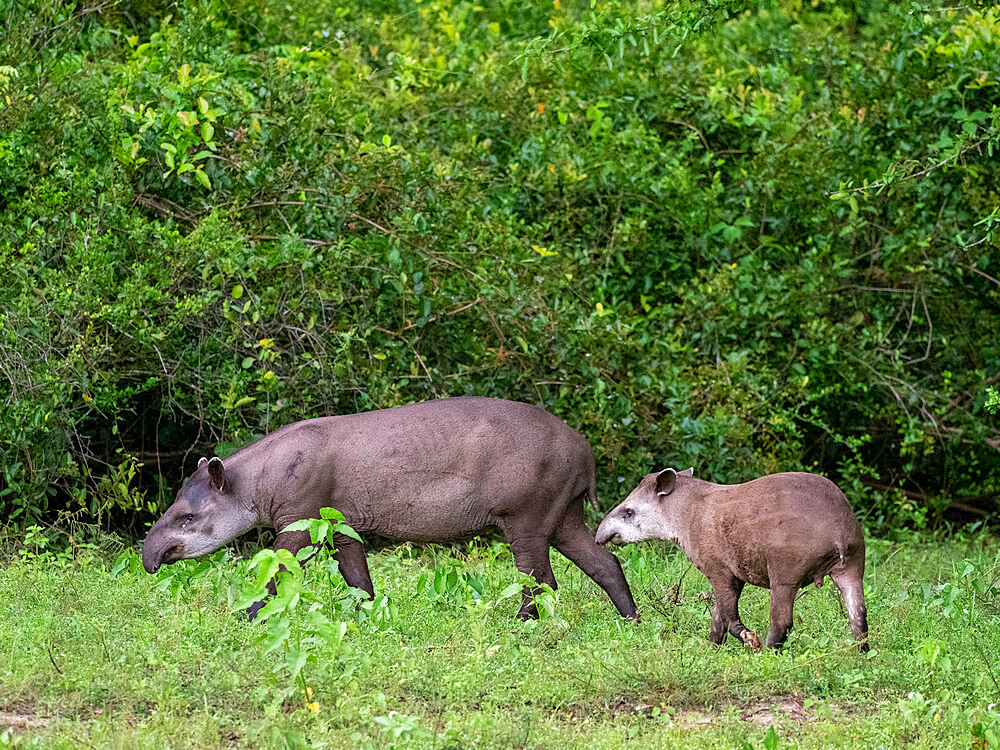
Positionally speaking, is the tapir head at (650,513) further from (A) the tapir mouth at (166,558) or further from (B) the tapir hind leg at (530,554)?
(A) the tapir mouth at (166,558)

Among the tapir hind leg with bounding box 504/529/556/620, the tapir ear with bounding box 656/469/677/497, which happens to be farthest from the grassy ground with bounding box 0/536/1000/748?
the tapir ear with bounding box 656/469/677/497

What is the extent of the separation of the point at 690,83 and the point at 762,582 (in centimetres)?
684

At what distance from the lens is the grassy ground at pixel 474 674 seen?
16.5 ft

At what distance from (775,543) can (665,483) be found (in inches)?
35.3

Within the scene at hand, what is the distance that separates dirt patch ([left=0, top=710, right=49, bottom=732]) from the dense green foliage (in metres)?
3.55

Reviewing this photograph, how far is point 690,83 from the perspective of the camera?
40.2 ft

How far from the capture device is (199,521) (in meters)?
7.36

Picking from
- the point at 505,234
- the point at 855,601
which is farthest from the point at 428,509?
the point at 505,234

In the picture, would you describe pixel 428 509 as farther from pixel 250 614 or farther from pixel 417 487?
pixel 250 614

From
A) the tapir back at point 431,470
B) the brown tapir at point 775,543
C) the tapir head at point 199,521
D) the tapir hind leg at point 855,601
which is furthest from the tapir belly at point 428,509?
the tapir hind leg at point 855,601

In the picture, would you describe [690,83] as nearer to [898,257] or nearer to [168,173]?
[898,257]

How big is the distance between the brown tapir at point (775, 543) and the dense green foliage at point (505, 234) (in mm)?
2393

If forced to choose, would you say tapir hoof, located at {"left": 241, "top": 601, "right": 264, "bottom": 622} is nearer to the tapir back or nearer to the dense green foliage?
the tapir back

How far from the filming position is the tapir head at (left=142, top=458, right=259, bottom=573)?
7.34 metres
